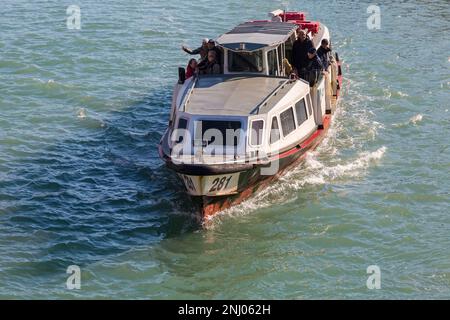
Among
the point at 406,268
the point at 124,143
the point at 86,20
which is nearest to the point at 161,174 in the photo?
the point at 124,143

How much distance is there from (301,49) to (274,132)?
5278 mm

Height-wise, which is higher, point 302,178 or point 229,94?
point 229,94

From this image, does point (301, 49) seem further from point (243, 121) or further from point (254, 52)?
point (243, 121)

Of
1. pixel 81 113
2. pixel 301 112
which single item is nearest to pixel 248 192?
pixel 301 112

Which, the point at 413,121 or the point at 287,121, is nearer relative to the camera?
the point at 287,121

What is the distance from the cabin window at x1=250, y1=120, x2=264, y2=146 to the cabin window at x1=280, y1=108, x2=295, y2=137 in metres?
1.08

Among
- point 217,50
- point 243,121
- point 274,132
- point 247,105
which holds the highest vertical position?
point 217,50

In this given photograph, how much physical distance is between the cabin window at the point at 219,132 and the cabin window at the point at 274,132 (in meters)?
1.15

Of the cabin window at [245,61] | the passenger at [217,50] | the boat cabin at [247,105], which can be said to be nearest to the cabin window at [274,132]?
the boat cabin at [247,105]

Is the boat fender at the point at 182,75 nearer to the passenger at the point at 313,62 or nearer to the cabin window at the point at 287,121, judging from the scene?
the passenger at the point at 313,62

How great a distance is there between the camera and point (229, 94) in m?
25.6

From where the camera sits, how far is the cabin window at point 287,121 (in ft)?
83.0

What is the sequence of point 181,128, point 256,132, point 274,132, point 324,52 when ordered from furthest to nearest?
point 324,52
point 274,132
point 181,128
point 256,132
